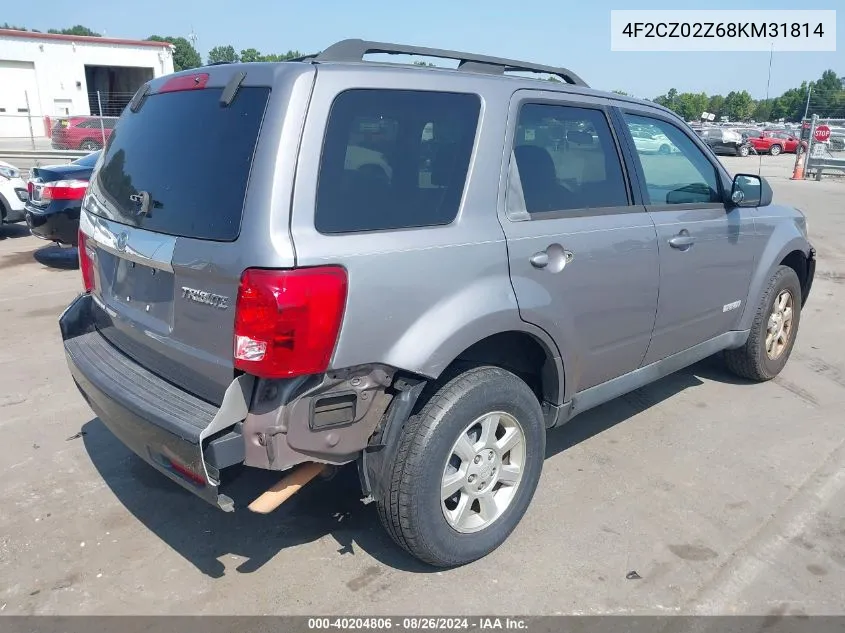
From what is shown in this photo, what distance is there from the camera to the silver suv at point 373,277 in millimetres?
2379

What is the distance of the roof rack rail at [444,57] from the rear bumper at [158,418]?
54.1 inches

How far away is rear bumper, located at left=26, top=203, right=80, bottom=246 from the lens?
27.3 ft

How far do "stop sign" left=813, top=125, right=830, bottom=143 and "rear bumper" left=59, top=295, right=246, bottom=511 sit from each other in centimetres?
2374

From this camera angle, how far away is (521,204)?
3.01 m

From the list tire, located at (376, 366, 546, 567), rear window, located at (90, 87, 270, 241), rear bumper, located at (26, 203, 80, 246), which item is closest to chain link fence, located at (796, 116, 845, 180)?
rear bumper, located at (26, 203, 80, 246)

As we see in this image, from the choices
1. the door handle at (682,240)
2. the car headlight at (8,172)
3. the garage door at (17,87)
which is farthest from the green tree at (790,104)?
the door handle at (682,240)

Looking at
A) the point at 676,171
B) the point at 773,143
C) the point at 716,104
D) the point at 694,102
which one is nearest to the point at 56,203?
the point at 676,171

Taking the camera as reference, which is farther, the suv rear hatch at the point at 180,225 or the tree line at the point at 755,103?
the tree line at the point at 755,103

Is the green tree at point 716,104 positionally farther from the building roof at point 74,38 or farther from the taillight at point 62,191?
the taillight at point 62,191

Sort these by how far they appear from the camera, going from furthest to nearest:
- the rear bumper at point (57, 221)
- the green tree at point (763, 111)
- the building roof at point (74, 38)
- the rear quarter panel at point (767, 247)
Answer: the green tree at point (763, 111) < the building roof at point (74, 38) < the rear bumper at point (57, 221) < the rear quarter panel at point (767, 247)

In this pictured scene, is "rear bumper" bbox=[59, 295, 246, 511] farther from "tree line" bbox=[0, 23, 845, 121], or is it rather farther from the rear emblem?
"tree line" bbox=[0, 23, 845, 121]

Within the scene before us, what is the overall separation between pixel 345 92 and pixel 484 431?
57.4 inches

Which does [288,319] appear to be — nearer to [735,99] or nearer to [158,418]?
[158,418]

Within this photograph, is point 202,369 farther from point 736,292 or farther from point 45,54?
point 45,54
